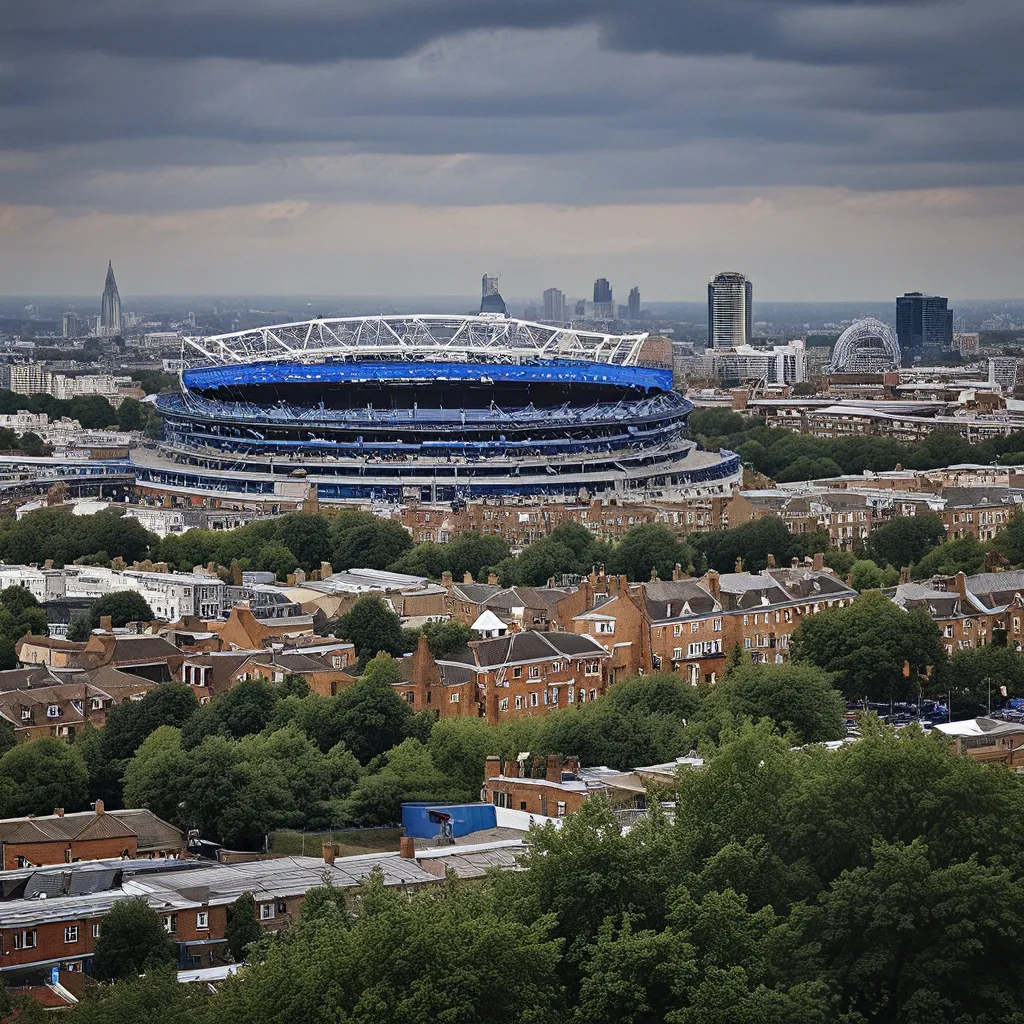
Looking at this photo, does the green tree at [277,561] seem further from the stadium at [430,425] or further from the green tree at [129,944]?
the green tree at [129,944]

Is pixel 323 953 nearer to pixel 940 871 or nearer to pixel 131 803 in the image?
pixel 940 871

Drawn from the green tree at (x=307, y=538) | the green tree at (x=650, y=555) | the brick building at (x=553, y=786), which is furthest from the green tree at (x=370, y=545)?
the brick building at (x=553, y=786)

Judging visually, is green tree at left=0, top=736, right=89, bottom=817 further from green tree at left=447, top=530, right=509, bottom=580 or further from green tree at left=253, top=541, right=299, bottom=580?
green tree at left=253, top=541, right=299, bottom=580

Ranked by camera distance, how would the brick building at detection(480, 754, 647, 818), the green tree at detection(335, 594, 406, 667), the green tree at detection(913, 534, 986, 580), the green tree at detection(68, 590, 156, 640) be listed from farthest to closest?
the green tree at detection(913, 534, 986, 580)
the green tree at detection(68, 590, 156, 640)
the green tree at detection(335, 594, 406, 667)
the brick building at detection(480, 754, 647, 818)

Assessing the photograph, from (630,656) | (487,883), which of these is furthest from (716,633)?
(487,883)

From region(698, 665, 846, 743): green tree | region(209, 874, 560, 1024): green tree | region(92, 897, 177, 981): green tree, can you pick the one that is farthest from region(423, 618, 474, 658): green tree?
region(209, 874, 560, 1024): green tree
